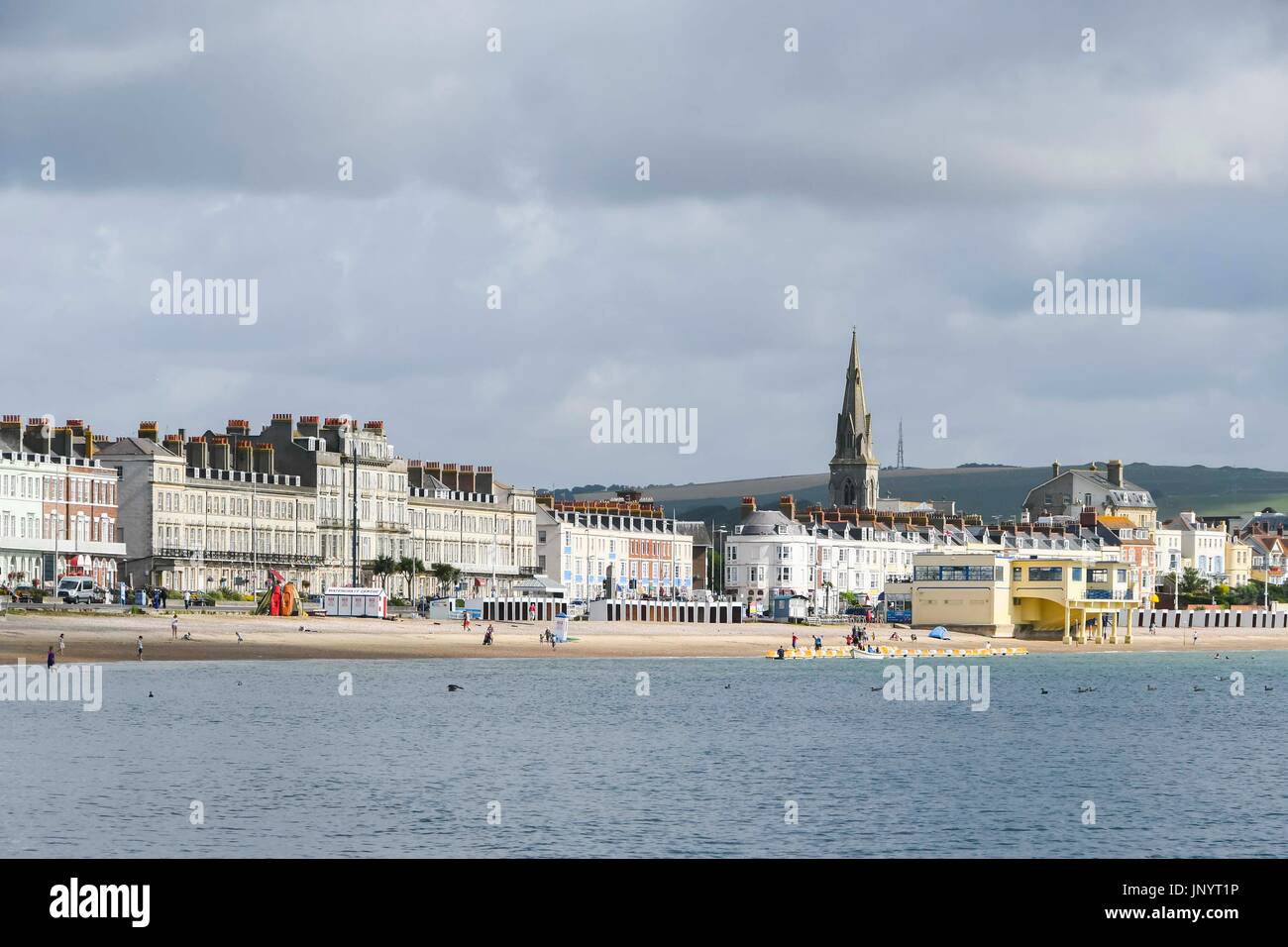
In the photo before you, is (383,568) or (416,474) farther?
(416,474)

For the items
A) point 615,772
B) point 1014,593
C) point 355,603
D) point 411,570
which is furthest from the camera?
point 411,570

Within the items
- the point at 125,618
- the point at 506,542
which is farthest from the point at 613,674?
the point at 506,542

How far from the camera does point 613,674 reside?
367 feet

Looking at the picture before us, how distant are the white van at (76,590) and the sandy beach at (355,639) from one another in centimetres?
605

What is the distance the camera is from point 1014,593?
6324 inches

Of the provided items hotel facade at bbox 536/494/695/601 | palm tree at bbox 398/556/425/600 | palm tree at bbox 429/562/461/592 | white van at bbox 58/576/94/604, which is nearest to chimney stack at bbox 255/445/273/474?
palm tree at bbox 398/556/425/600

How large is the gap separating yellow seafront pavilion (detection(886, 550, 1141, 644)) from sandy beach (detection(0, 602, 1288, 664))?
7.80 ft

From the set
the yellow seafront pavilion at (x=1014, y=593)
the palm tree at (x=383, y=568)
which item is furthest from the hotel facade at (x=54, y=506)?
the yellow seafront pavilion at (x=1014, y=593)

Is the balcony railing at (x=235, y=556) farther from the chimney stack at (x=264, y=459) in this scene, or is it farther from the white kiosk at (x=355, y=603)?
the white kiosk at (x=355, y=603)

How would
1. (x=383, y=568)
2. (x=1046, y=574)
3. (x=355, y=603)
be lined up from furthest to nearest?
(x=1046, y=574)
(x=383, y=568)
(x=355, y=603)

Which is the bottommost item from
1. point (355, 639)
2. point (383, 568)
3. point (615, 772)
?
point (615, 772)

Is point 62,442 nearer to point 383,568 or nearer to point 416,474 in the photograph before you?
point 383,568

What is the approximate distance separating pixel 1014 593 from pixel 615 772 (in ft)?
348

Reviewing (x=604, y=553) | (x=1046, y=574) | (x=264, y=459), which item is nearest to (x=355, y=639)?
(x=264, y=459)
